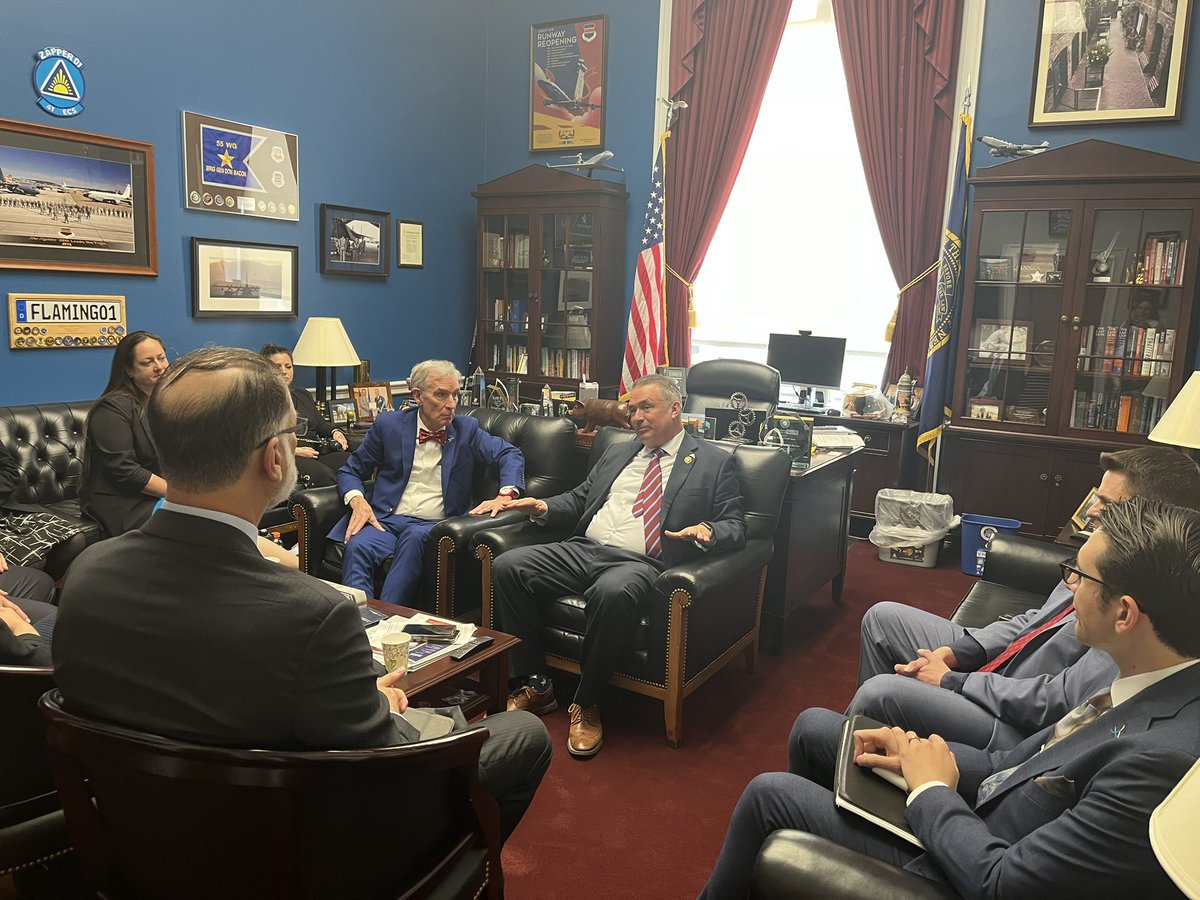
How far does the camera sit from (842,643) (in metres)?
3.88

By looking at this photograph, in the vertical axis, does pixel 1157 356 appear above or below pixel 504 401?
above

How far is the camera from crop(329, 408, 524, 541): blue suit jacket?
3.73 meters

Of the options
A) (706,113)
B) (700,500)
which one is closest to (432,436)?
(700,500)

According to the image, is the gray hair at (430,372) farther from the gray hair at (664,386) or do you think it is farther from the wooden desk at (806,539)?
the wooden desk at (806,539)

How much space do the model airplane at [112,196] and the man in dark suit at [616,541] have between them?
9.16 ft

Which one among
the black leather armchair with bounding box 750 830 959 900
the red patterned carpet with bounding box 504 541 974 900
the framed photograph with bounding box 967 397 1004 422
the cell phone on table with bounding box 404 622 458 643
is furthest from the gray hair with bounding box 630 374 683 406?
the framed photograph with bounding box 967 397 1004 422

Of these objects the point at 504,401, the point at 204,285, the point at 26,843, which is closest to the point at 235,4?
the point at 204,285

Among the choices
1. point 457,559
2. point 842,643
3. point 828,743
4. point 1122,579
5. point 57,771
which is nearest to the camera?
point 57,771

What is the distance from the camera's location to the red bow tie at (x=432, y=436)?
3.73 meters

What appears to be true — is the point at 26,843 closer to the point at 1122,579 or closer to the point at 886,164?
the point at 1122,579

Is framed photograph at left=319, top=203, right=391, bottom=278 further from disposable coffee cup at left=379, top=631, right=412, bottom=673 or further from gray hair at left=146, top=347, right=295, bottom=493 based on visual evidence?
gray hair at left=146, top=347, right=295, bottom=493

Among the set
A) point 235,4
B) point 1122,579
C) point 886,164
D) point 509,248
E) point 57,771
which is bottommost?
point 57,771

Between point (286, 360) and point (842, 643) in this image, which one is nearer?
point (842, 643)

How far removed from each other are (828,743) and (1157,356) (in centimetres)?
387
